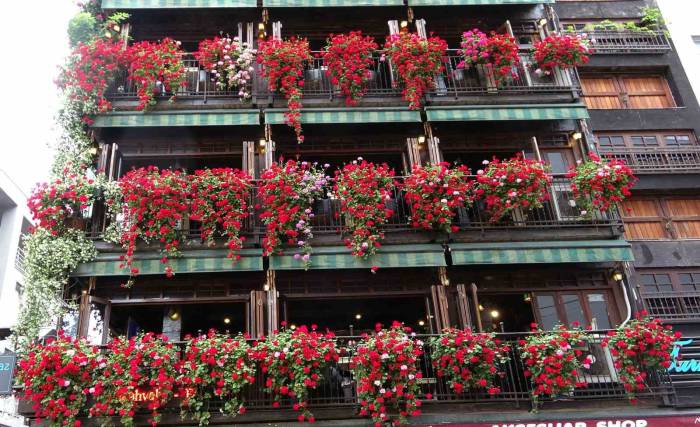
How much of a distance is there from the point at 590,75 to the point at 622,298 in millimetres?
7437

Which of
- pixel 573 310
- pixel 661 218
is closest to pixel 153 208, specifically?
pixel 573 310

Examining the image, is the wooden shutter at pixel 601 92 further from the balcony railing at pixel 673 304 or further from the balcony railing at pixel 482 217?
the balcony railing at pixel 673 304

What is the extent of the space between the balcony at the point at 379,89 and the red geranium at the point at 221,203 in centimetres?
291

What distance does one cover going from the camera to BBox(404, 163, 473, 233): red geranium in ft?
46.5

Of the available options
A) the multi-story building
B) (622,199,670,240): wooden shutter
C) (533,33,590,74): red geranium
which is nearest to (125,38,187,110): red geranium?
the multi-story building

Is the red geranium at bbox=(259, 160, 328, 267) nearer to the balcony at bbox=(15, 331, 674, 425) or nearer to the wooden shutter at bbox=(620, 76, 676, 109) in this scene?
the balcony at bbox=(15, 331, 674, 425)

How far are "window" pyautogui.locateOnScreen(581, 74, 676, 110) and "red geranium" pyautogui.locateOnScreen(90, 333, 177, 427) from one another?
13.9m

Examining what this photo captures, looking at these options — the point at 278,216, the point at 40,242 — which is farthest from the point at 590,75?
the point at 40,242

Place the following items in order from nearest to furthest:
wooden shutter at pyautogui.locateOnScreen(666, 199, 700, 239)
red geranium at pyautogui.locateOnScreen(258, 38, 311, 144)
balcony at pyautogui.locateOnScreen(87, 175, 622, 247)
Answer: balcony at pyautogui.locateOnScreen(87, 175, 622, 247) → red geranium at pyautogui.locateOnScreen(258, 38, 311, 144) → wooden shutter at pyautogui.locateOnScreen(666, 199, 700, 239)

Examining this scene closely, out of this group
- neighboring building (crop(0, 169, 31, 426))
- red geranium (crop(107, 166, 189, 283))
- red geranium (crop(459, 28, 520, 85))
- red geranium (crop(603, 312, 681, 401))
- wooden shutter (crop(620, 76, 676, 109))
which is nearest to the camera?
red geranium (crop(603, 312, 681, 401))

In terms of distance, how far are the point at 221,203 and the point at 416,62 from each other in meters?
6.14

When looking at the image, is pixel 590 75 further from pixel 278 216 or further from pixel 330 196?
pixel 278 216

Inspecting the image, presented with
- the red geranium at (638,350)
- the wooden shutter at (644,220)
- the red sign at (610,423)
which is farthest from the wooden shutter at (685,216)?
the red sign at (610,423)

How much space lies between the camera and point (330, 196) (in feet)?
48.0
